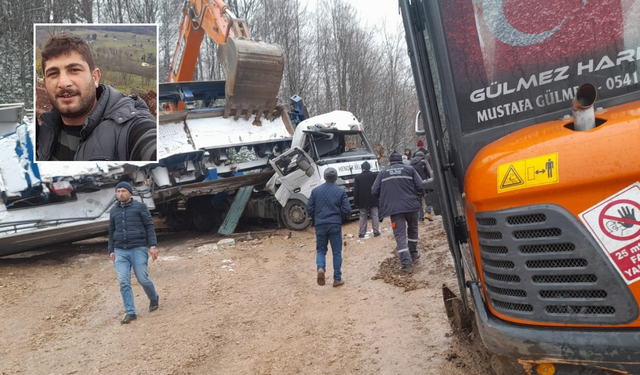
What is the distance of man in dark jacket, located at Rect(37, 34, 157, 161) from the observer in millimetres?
2996

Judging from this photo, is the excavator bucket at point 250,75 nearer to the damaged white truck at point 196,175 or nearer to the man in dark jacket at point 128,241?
the damaged white truck at point 196,175

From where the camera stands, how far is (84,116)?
309 cm

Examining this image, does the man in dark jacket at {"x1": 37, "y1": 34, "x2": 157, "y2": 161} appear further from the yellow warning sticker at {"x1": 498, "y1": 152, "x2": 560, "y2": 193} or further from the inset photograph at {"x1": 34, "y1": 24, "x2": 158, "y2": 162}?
the yellow warning sticker at {"x1": 498, "y1": 152, "x2": 560, "y2": 193}

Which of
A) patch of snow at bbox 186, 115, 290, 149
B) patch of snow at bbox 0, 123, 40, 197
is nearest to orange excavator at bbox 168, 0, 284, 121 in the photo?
patch of snow at bbox 186, 115, 290, 149

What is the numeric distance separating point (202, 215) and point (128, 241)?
817 cm

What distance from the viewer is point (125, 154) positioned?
3.27 m

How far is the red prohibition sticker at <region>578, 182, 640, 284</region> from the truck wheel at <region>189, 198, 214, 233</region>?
516 inches

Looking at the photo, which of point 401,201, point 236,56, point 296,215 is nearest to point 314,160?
point 296,215

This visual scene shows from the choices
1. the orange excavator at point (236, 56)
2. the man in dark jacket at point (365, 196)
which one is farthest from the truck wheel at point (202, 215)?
the man in dark jacket at point (365, 196)

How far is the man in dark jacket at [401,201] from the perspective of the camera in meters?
7.55

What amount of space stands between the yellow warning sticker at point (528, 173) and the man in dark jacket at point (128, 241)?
205 inches

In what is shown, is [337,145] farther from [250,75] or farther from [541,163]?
[541,163]

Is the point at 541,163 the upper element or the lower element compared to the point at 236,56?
lower

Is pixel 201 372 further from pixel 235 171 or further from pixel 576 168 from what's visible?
pixel 235 171
